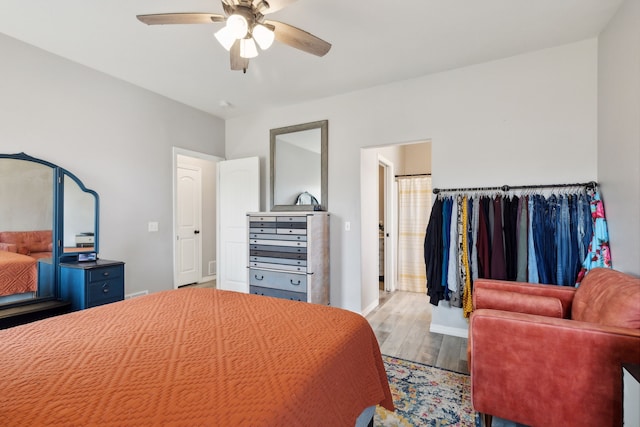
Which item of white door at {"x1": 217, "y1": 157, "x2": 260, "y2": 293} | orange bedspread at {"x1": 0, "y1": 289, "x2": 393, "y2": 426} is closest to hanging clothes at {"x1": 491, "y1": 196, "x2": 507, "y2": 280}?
orange bedspread at {"x1": 0, "y1": 289, "x2": 393, "y2": 426}

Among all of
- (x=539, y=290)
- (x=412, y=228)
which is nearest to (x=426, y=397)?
(x=539, y=290)

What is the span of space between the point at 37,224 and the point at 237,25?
8.41 feet

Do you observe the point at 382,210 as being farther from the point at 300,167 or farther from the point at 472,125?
the point at 472,125

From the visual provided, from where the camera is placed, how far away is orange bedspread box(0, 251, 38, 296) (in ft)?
8.15

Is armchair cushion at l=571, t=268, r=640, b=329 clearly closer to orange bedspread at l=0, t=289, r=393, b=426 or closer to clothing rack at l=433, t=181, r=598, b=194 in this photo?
clothing rack at l=433, t=181, r=598, b=194

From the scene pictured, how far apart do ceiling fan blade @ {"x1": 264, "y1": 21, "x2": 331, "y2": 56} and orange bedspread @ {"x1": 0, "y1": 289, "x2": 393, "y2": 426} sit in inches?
63.4

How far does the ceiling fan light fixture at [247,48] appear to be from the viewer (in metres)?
1.83

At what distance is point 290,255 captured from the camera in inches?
134

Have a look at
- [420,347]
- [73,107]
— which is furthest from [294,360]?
[73,107]

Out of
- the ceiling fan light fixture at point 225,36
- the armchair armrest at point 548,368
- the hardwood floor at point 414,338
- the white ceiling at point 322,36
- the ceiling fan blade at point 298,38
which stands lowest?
the hardwood floor at point 414,338

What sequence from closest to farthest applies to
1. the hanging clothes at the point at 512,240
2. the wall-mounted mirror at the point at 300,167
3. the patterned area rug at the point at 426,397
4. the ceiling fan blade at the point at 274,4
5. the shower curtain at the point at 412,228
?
the ceiling fan blade at the point at 274,4 → the patterned area rug at the point at 426,397 → the hanging clothes at the point at 512,240 → the wall-mounted mirror at the point at 300,167 → the shower curtain at the point at 412,228

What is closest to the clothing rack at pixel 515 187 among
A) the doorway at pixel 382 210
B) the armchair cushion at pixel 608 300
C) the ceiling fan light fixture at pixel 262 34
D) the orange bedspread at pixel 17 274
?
the doorway at pixel 382 210

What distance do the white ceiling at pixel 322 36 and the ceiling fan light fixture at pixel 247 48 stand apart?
523 millimetres

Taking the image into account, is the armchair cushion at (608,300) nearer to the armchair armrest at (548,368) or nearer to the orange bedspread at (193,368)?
the armchair armrest at (548,368)
